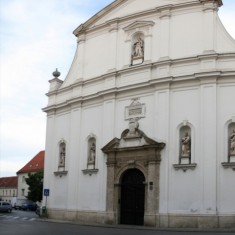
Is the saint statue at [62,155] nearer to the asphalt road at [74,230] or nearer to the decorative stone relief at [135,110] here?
the decorative stone relief at [135,110]

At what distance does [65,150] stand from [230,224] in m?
12.1

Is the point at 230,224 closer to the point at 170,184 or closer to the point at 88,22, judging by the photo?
the point at 170,184

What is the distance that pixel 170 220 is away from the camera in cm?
2334

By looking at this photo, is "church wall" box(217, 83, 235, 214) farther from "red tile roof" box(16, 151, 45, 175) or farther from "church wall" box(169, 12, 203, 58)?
"red tile roof" box(16, 151, 45, 175)

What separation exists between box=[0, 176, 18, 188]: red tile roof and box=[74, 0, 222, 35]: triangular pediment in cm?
5884

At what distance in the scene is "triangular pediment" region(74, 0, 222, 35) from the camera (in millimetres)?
26769

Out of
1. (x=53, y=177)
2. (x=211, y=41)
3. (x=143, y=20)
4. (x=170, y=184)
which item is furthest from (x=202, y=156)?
(x=53, y=177)

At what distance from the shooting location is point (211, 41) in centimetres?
2447

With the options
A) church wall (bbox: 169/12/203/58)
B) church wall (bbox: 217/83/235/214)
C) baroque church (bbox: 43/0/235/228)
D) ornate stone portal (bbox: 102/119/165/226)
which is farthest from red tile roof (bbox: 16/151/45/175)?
church wall (bbox: 217/83/235/214)

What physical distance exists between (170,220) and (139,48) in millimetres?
10114

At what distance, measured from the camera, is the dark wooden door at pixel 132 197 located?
82.2 feet

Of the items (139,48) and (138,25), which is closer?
(139,48)

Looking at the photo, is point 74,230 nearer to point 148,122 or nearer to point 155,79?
point 148,122

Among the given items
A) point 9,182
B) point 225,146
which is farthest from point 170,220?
point 9,182
